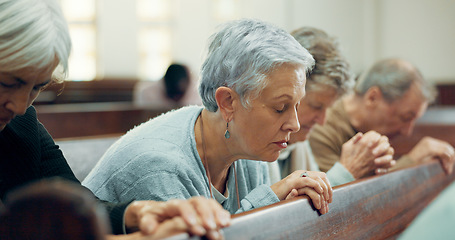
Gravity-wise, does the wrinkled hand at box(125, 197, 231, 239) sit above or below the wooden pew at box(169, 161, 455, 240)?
above

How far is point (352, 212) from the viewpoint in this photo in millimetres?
1562

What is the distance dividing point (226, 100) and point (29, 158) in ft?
1.83

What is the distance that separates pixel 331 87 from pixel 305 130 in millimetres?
201

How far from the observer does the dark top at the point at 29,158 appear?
3.77ft

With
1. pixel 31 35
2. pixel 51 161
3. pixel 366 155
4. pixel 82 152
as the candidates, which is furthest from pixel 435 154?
pixel 31 35

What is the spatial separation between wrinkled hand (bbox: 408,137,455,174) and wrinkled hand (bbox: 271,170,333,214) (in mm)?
1434

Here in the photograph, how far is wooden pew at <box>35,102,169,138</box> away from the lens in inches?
141

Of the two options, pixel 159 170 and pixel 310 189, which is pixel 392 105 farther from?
pixel 159 170

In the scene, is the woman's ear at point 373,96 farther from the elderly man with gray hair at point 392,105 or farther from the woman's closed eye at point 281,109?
the woman's closed eye at point 281,109

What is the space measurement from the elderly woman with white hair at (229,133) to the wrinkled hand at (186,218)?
423mm

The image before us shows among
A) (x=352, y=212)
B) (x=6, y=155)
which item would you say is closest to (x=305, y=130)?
(x=352, y=212)

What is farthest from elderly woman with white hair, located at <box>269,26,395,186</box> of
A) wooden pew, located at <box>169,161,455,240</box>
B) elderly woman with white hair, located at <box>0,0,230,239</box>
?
elderly woman with white hair, located at <box>0,0,230,239</box>

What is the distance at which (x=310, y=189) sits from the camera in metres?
Result: 1.41

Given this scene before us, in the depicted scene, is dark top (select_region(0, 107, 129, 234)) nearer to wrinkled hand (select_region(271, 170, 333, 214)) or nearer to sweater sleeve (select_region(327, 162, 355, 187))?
wrinkled hand (select_region(271, 170, 333, 214))
